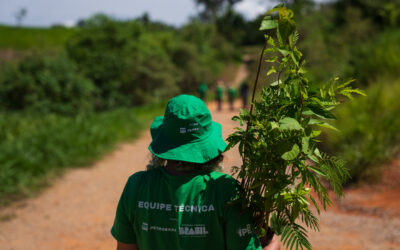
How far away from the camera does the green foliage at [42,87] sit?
644 inches

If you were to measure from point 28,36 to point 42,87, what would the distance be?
49.5 m

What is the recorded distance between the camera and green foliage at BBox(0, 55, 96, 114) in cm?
1636

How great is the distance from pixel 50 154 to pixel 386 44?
10960mm

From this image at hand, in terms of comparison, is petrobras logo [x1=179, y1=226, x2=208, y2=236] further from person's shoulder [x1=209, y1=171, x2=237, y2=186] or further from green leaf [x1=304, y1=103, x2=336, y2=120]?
green leaf [x1=304, y1=103, x2=336, y2=120]

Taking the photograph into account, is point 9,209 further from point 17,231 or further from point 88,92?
point 88,92

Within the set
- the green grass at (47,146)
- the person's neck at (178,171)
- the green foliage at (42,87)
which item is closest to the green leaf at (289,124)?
the person's neck at (178,171)

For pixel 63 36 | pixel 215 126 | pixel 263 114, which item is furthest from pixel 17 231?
pixel 63 36

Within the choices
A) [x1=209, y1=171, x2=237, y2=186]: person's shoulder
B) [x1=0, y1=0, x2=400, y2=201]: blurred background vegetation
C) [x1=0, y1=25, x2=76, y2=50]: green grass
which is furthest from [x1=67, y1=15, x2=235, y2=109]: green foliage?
[x1=0, y1=25, x2=76, y2=50]: green grass

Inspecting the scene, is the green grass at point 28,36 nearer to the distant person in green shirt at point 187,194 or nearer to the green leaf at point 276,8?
the distant person in green shirt at point 187,194

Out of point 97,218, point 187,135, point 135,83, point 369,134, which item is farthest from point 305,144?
point 135,83

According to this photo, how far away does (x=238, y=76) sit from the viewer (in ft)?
124

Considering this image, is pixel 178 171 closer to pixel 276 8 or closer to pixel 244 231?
pixel 244 231

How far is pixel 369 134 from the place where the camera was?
733 centimetres

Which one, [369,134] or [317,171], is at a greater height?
[317,171]
